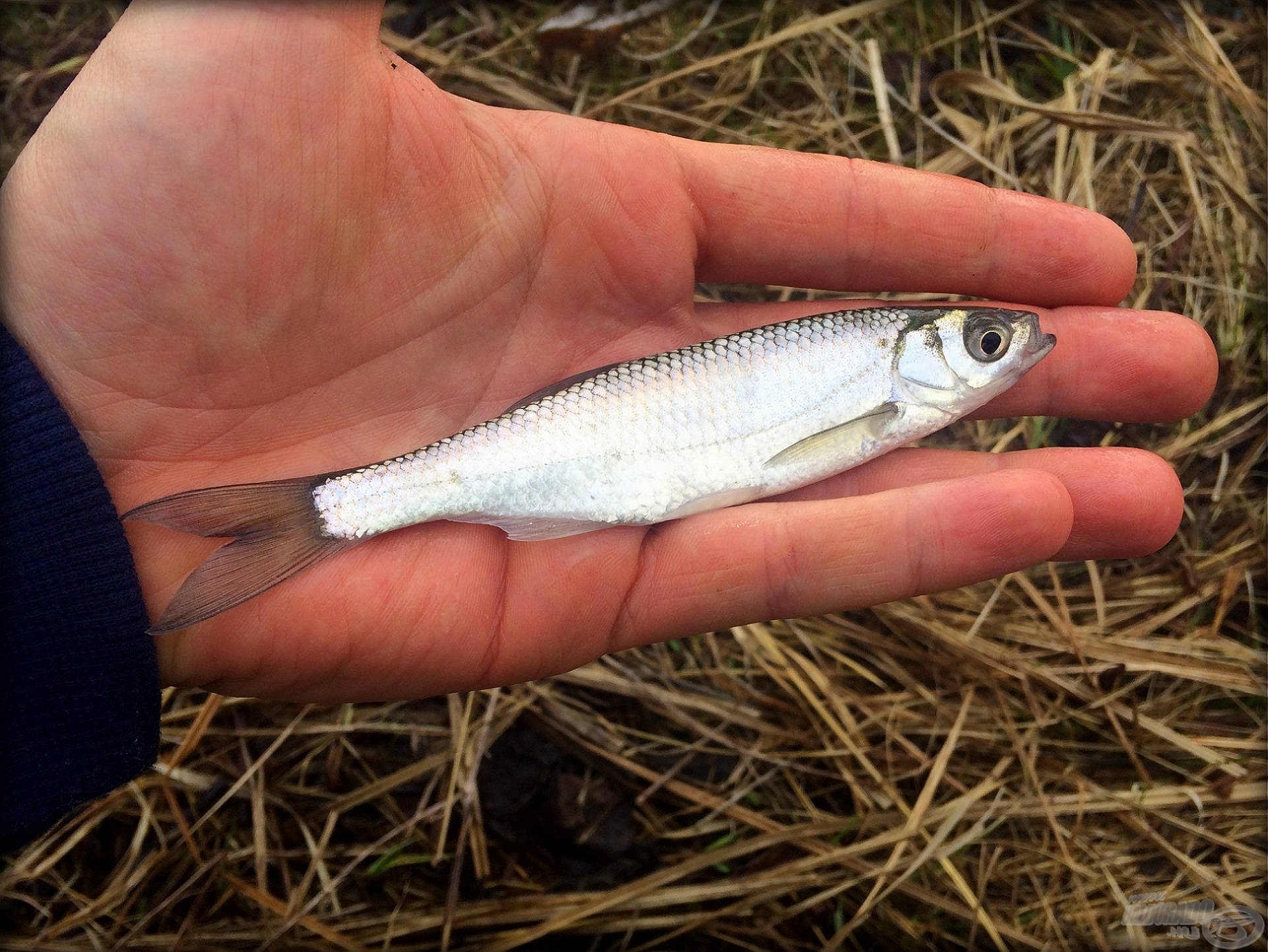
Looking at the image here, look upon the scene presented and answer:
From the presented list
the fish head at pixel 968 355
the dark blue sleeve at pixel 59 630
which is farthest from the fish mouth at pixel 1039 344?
the dark blue sleeve at pixel 59 630

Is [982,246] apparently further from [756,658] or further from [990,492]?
[756,658]

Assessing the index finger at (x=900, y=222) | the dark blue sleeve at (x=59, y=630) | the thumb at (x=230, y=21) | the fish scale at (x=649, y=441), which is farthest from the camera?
the index finger at (x=900, y=222)

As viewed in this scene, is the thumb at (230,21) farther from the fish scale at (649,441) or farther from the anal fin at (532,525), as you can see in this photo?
the anal fin at (532,525)

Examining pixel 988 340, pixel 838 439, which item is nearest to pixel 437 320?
pixel 838 439

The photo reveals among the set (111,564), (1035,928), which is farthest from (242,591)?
(1035,928)
